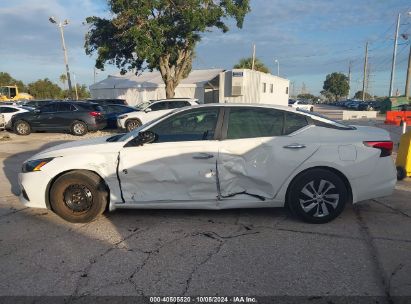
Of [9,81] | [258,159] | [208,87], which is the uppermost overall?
[9,81]

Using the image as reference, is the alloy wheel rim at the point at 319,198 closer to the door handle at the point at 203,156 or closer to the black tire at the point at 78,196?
the door handle at the point at 203,156

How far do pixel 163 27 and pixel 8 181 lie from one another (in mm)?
15410

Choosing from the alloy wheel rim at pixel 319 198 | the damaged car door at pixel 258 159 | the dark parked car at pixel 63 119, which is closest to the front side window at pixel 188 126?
the damaged car door at pixel 258 159

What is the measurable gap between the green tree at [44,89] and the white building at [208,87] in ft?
169

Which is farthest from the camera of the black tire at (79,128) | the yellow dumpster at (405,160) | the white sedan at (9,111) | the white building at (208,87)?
the white building at (208,87)

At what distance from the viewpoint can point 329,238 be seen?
14.0ft

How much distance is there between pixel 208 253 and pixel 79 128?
13.4 metres

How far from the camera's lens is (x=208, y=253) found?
3.91 m

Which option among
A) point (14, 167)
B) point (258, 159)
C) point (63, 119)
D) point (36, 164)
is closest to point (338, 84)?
point (63, 119)

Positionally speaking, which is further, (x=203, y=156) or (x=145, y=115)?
(x=145, y=115)

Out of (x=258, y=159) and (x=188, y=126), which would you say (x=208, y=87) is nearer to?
(x=188, y=126)

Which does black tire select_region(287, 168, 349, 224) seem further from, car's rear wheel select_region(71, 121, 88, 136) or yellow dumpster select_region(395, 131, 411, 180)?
car's rear wheel select_region(71, 121, 88, 136)

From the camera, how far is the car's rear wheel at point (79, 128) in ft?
52.4

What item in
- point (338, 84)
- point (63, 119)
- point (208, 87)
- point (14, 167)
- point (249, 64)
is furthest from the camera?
point (338, 84)
